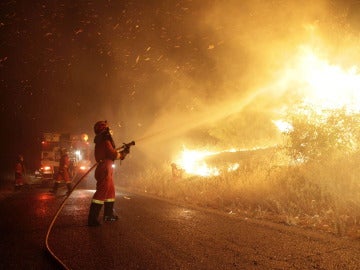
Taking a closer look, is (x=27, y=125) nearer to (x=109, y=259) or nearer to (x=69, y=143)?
(x=69, y=143)

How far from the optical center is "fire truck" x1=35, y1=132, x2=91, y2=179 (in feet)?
70.0

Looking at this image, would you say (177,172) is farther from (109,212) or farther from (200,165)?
(109,212)

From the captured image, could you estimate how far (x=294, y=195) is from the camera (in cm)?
838

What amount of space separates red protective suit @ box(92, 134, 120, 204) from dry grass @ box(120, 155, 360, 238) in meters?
2.99

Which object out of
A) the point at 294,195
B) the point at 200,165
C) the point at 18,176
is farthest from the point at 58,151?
the point at 294,195

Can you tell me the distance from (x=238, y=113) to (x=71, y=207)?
28.5 feet

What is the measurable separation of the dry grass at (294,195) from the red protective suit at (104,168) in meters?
2.99

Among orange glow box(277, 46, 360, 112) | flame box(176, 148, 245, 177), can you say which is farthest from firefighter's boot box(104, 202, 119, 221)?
flame box(176, 148, 245, 177)

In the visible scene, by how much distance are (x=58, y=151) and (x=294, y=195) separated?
55.7ft

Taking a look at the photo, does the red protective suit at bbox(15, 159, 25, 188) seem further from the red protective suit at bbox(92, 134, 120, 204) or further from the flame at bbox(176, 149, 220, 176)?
the red protective suit at bbox(92, 134, 120, 204)

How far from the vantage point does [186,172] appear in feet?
52.1

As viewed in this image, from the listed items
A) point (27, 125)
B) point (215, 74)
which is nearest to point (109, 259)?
point (215, 74)

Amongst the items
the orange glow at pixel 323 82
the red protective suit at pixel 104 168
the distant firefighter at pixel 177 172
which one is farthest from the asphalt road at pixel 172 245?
the distant firefighter at pixel 177 172

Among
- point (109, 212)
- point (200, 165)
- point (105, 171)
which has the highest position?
point (200, 165)
